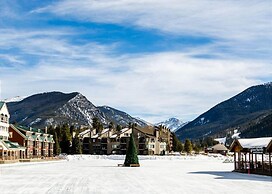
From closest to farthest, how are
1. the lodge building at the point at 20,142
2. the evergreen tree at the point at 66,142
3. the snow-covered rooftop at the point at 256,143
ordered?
the snow-covered rooftop at the point at 256,143 < the lodge building at the point at 20,142 < the evergreen tree at the point at 66,142

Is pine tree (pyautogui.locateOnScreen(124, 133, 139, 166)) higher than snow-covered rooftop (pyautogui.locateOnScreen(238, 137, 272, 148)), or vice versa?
snow-covered rooftop (pyautogui.locateOnScreen(238, 137, 272, 148))

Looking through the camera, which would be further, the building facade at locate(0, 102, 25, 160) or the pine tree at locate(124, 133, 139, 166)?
the building facade at locate(0, 102, 25, 160)

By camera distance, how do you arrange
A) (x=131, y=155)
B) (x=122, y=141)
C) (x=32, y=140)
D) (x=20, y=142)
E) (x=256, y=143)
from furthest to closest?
(x=122, y=141), (x=32, y=140), (x=20, y=142), (x=131, y=155), (x=256, y=143)

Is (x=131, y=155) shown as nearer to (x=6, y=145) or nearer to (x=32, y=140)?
(x=6, y=145)

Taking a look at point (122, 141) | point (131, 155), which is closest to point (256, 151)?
point (131, 155)

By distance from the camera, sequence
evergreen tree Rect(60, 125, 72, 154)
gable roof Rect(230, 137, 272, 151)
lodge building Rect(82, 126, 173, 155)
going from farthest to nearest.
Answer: lodge building Rect(82, 126, 173, 155) < evergreen tree Rect(60, 125, 72, 154) < gable roof Rect(230, 137, 272, 151)

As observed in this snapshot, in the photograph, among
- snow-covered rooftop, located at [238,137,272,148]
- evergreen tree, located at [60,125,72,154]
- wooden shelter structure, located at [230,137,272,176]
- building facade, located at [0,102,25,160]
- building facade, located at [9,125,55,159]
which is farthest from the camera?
evergreen tree, located at [60,125,72,154]

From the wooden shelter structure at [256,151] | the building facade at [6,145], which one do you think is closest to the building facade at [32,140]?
the building facade at [6,145]

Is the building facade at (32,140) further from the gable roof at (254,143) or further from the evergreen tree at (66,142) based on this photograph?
the gable roof at (254,143)

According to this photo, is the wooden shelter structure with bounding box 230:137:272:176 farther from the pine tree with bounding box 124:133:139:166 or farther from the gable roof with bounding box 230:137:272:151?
the pine tree with bounding box 124:133:139:166

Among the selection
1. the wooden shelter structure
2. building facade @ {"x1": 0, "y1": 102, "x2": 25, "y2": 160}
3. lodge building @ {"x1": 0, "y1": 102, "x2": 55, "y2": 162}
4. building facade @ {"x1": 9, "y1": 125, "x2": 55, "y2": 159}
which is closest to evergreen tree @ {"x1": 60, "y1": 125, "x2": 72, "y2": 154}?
building facade @ {"x1": 9, "y1": 125, "x2": 55, "y2": 159}

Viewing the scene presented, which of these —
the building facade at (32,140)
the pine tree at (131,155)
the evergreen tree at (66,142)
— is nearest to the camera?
the pine tree at (131,155)

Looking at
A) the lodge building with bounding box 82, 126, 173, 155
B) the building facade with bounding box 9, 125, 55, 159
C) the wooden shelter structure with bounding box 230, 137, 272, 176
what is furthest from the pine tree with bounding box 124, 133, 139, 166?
the lodge building with bounding box 82, 126, 173, 155

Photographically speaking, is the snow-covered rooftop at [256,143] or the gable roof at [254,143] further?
the snow-covered rooftop at [256,143]
